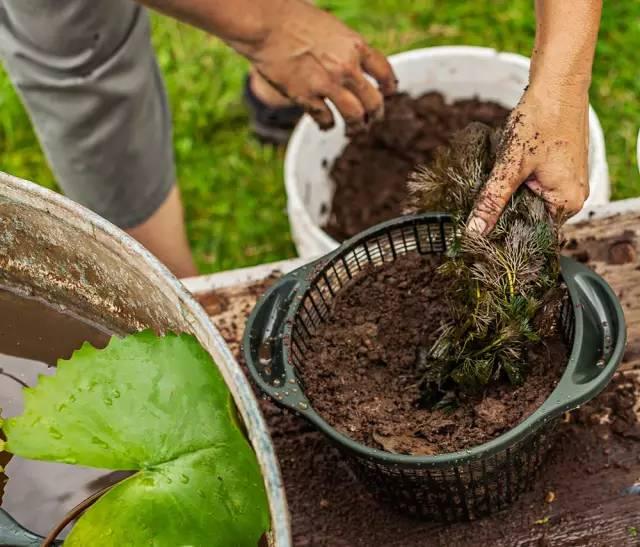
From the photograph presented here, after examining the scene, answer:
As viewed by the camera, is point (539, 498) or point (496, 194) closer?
point (496, 194)

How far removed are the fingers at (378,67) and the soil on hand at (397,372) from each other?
0.48 metres

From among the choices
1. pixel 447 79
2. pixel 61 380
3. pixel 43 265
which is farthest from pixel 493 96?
pixel 61 380

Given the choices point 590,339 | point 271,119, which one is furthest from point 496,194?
point 271,119

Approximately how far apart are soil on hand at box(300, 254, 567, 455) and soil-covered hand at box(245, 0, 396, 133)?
419mm

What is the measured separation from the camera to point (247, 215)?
245 cm

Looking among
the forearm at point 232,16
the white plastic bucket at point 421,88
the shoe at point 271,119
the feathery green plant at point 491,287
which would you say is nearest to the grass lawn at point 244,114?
the shoe at point 271,119

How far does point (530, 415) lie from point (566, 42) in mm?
486

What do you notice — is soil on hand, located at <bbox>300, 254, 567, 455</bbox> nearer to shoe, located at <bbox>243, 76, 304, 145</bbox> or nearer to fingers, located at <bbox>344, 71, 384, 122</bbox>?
fingers, located at <bbox>344, 71, 384, 122</bbox>

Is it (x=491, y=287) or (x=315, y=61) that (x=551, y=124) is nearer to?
(x=491, y=287)

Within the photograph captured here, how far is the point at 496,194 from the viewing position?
112 cm

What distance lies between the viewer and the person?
151 cm

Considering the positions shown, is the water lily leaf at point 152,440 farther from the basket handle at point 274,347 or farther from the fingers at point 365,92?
the fingers at point 365,92

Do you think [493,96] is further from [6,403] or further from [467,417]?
[6,403]

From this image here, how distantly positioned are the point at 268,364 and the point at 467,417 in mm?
265
